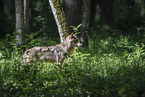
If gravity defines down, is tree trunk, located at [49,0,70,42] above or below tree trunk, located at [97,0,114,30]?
below

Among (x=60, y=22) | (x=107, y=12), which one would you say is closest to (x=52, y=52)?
(x=60, y=22)

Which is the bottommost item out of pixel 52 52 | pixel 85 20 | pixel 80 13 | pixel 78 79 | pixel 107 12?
pixel 78 79

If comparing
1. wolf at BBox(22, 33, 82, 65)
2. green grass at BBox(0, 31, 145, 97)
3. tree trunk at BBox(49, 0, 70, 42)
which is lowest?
green grass at BBox(0, 31, 145, 97)

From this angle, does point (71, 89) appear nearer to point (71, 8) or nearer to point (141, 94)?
point (141, 94)

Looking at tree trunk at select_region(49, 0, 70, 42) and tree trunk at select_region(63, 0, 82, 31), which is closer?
tree trunk at select_region(49, 0, 70, 42)

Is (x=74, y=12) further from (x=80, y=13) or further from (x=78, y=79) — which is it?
(x=78, y=79)

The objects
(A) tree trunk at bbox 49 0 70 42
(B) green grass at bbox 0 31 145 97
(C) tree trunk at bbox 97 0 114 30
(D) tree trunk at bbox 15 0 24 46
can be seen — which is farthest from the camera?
(C) tree trunk at bbox 97 0 114 30

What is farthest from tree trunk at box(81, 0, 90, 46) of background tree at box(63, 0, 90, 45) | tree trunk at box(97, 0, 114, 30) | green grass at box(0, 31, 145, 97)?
tree trunk at box(97, 0, 114, 30)

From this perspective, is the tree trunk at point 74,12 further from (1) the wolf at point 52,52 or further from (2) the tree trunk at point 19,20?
(1) the wolf at point 52,52

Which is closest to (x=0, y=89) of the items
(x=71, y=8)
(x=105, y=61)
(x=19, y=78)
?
(x=19, y=78)

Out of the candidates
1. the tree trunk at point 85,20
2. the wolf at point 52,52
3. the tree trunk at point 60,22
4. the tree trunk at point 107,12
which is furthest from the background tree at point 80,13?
the tree trunk at point 107,12

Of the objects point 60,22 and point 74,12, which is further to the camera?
point 74,12

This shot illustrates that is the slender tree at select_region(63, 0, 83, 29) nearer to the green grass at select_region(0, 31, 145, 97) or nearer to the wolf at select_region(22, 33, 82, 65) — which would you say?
the green grass at select_region(0, 31, 145, 97)

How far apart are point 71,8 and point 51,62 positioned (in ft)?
13.5
